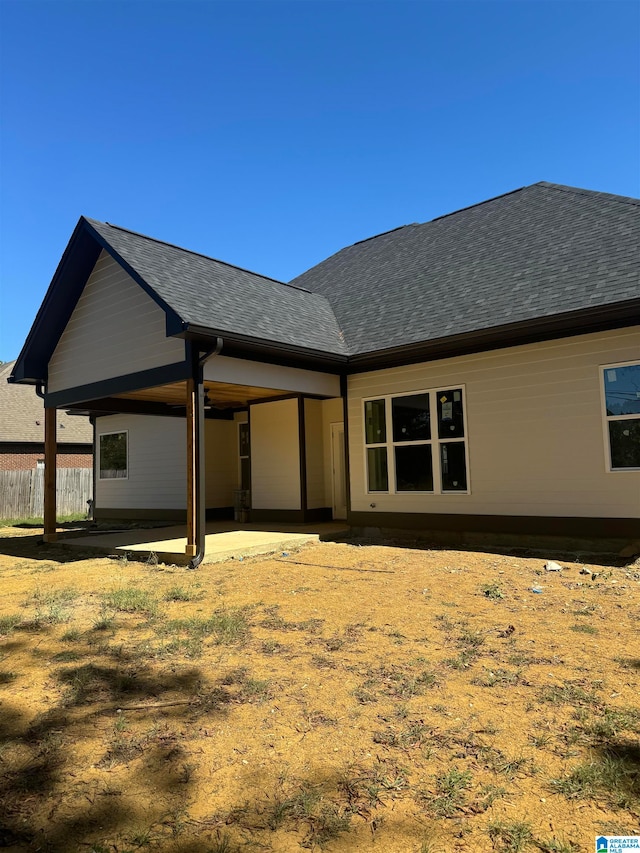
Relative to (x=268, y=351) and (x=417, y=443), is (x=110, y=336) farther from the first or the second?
(x=417, y=443)

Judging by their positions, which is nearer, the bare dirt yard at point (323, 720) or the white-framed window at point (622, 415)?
the bare dirt yard at point (323, 720)

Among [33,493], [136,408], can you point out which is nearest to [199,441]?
[136,408]

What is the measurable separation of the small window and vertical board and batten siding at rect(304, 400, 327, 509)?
772 centimetres

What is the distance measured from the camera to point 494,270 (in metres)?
11.4

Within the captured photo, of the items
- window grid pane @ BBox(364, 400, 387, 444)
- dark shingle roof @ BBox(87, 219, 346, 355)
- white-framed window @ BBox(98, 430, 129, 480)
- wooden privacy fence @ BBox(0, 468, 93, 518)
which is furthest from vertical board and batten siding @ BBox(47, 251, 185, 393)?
wooden privacy fence @ BBox(0, 468, 93, 518)

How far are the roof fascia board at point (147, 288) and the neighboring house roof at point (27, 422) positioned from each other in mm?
18671

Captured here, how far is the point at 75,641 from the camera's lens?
514 centimetres

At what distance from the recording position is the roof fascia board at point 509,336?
27.3 feet

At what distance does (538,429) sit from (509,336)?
1.70 metres

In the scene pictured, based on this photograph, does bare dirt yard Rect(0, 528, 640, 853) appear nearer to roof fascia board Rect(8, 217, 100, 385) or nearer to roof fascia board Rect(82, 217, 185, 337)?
roof fascia board Rect(82, 217, 185, 337)

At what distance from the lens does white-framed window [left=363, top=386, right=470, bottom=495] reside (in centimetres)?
1034

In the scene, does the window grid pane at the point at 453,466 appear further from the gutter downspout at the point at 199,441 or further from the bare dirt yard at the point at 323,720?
the gutter downspout at the point at 199,441

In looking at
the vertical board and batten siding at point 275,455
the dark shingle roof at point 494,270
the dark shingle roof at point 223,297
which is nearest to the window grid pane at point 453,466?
the dark shingle roof at point 494,270

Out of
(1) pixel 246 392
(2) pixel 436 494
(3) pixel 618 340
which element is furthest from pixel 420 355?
(1) pixel 246 392
